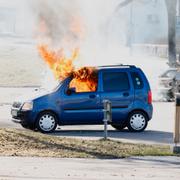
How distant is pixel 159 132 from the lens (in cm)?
2266

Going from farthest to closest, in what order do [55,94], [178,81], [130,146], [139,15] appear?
[139,15] → [178,81] → [55,94] → [130,146]

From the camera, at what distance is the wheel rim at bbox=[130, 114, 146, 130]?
2239cm

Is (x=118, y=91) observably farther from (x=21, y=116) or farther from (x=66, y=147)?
(x=66, y=147)

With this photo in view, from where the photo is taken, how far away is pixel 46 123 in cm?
2177

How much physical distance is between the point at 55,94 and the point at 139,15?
150 ft

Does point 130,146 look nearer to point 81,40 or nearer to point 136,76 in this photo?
point 136,76

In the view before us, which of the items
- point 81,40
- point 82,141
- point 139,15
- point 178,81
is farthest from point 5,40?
point 82,141

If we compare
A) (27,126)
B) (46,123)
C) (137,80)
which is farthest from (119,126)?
(27,126)

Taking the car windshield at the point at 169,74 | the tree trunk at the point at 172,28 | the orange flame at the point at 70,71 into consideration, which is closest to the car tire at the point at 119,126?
the orange flame at the point at 70,71

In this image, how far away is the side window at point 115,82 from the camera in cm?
2222

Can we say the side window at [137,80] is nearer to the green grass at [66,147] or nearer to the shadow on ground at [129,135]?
the shadow on ground at [129,135]

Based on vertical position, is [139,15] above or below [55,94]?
above

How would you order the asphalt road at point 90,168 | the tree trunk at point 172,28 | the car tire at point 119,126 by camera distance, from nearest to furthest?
1. the asphalt road at point 90,168
2. the car tire at point 119,126
3. the tree trunk at point 172,28

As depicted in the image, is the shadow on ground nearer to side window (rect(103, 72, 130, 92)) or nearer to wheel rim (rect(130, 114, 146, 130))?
wheel rim (rect(130, 114, 146, 130))
